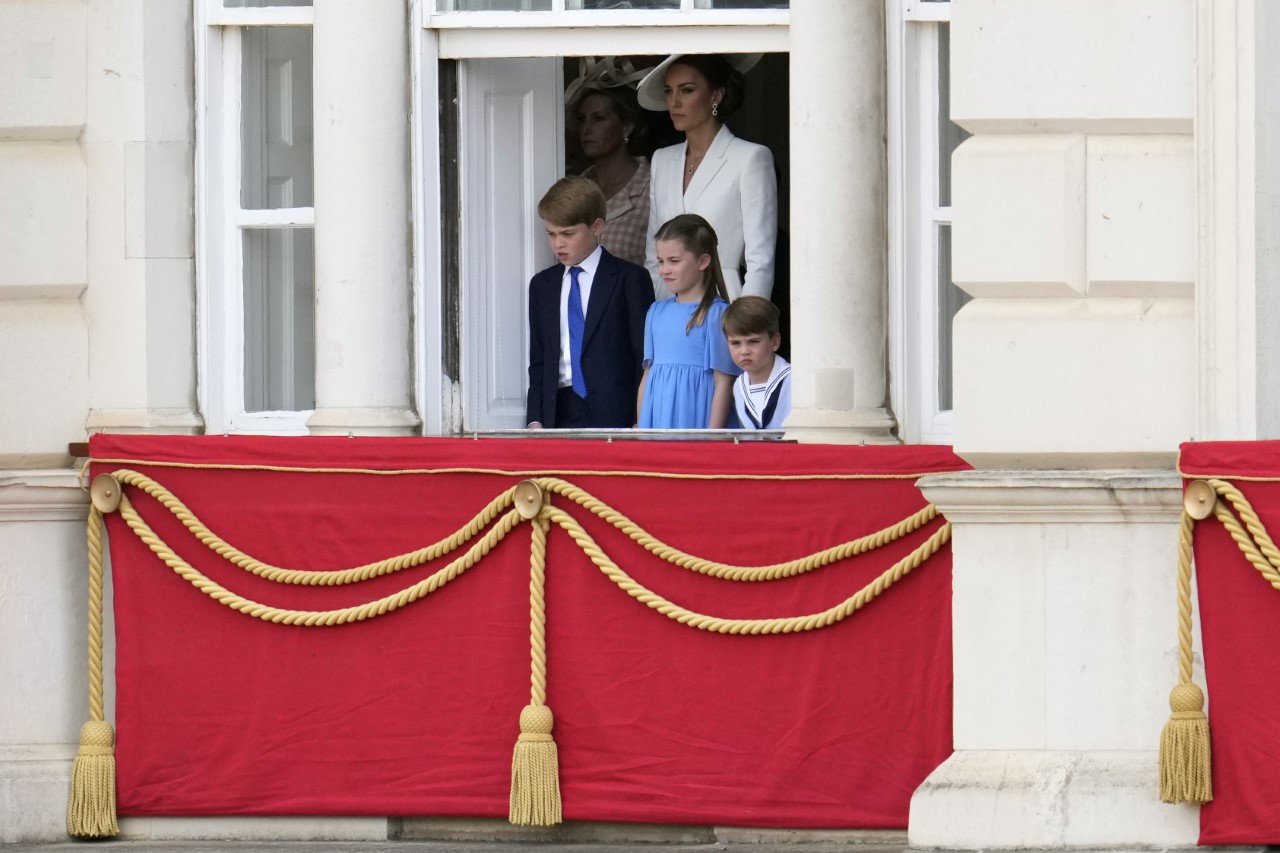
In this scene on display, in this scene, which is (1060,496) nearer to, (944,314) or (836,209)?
(944,314)

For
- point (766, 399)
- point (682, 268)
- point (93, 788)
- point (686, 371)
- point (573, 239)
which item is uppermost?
point (573, 239)

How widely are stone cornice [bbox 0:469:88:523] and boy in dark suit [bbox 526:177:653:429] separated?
165 cm

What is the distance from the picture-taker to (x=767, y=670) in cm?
751

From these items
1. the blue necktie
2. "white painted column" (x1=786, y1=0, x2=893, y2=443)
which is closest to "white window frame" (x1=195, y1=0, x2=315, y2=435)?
the blue necktie

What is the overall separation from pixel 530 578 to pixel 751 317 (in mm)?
1232

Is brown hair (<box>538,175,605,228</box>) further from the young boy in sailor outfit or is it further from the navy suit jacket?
the young boy in sailor outfit

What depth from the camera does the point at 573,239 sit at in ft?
27.5

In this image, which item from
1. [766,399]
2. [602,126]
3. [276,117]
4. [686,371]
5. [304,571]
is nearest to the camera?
[304,571]

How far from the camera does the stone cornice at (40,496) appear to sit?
7852 mm

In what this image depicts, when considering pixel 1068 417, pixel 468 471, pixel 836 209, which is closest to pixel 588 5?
pixel 836 209

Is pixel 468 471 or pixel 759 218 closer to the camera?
pixel 468 471

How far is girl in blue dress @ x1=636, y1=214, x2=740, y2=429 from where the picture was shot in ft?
27.1

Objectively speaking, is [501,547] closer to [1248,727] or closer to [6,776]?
[6,776]

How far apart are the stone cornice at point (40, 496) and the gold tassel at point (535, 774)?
1.73 m
